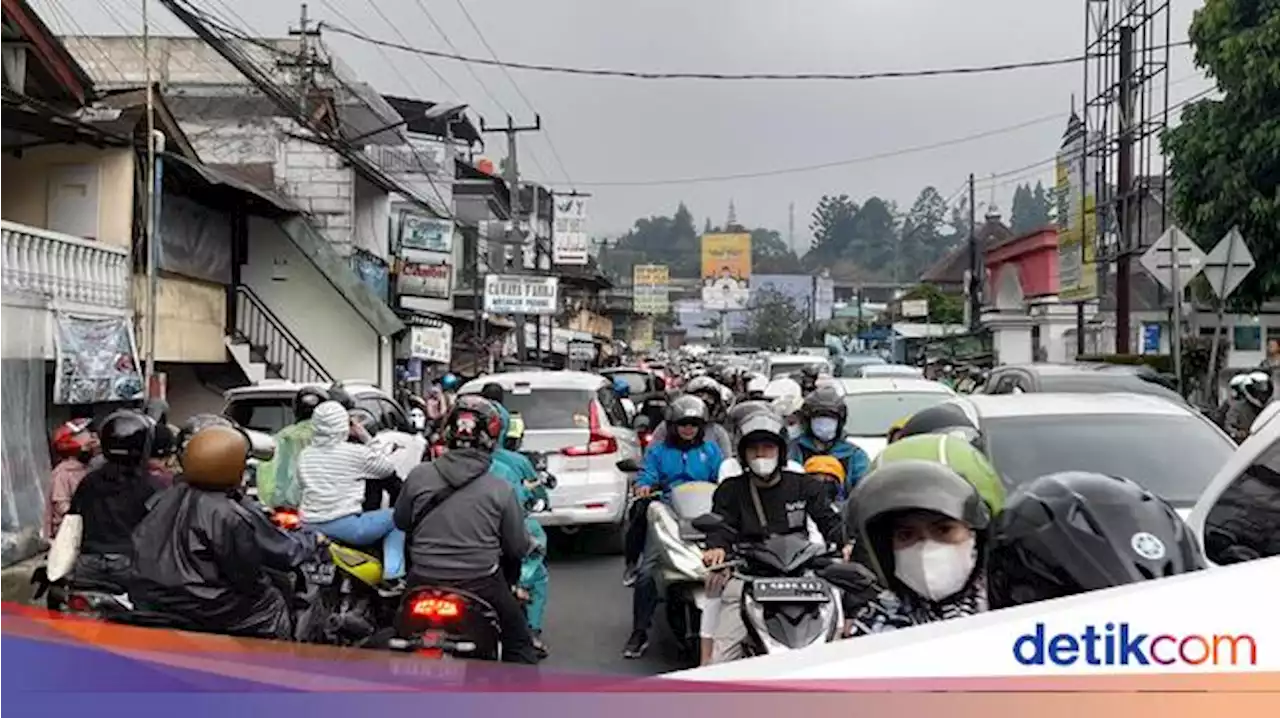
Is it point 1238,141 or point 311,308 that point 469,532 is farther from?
point 311,308

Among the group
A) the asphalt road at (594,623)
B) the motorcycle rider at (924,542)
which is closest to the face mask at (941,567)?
the motorcycle rider at (924,542)

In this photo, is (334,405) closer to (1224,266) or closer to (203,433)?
(203,433)

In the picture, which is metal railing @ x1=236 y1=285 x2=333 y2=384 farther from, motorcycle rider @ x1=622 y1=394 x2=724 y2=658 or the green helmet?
the green helmet

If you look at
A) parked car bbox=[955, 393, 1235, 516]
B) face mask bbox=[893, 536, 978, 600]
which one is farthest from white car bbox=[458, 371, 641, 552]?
face mask bbox=[893, 536, 978, 600]

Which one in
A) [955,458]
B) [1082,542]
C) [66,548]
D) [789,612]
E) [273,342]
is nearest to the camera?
[1082,542]

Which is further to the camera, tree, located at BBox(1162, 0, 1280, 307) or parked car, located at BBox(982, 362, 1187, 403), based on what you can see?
tree, located at BBox(1162, 0, 1280, 307)

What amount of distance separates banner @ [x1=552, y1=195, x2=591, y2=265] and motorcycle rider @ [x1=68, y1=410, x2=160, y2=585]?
39.7 m

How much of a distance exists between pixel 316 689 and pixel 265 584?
311 cm

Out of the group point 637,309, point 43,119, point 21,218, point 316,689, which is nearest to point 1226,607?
point 316,689

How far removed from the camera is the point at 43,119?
14227 mm

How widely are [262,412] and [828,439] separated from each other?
6281mm

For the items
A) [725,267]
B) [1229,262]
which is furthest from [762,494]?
[725,267]

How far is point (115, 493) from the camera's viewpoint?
267 inches

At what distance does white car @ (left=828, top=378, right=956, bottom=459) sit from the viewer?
13047 millimetres
